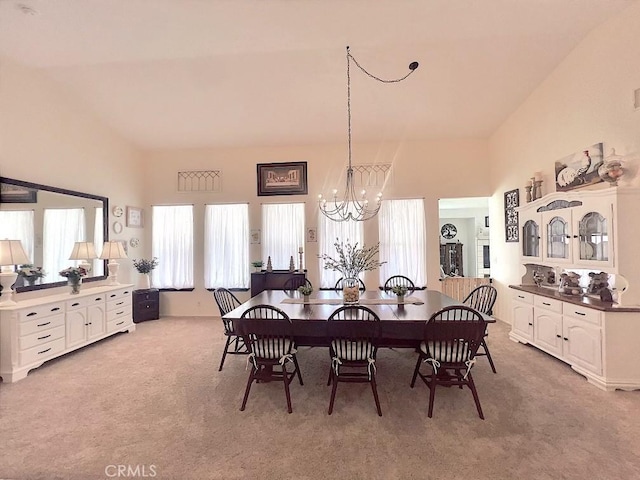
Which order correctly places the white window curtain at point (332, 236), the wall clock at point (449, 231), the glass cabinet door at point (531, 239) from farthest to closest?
the wall clock at point (449, 231)
the white window curtain at point (332, 236)
the glass cabinet door at point (531, 239)

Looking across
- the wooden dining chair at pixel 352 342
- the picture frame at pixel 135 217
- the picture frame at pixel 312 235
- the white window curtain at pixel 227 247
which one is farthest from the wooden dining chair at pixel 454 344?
the picture frame at pixel 135 217

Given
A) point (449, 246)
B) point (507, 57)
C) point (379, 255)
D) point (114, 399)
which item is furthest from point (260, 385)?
point (449, 246)

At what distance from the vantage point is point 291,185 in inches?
231

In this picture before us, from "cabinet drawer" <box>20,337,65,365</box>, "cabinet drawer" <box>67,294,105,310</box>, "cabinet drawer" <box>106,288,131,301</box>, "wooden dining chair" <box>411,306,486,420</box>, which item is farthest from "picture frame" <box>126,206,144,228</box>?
"wooden dining chair" <box>411,306,486,420</box>

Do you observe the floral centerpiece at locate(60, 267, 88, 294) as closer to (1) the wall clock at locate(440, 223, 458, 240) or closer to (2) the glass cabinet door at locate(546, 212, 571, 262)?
(2) the glass cabinet door at locate(546, 212, 571, 262)

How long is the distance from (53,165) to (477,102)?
A: 621 centimetres

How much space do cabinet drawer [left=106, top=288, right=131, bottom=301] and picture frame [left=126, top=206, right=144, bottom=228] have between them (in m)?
1.39

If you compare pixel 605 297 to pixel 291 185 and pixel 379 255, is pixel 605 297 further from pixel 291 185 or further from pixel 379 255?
pixel 291 185

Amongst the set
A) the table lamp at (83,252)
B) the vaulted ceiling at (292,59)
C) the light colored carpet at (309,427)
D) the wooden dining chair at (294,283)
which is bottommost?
the light colored carpet at (309,427)

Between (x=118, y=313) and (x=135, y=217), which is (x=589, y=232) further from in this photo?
(x=135, y=217)

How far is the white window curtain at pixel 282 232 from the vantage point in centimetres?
586

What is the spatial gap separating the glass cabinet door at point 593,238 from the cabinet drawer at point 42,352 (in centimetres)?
613

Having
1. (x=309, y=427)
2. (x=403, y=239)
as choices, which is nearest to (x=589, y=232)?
(x=403, y=239)

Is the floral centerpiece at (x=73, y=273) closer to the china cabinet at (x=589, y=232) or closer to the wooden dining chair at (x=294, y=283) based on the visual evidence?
the wooden dining chair at (x=294, y=283)
